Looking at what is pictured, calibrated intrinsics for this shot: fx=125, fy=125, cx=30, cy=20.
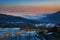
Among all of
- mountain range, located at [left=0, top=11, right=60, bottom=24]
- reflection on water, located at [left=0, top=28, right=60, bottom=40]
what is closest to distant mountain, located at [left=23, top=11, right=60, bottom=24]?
mountain range, located at [left=0, top=11, right=60, bottom=24]

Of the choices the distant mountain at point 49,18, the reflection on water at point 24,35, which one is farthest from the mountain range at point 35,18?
the reflection on water at point 24,35

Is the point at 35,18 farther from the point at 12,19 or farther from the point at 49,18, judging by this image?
the point at 12,19

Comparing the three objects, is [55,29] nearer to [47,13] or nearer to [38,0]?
[47,13]

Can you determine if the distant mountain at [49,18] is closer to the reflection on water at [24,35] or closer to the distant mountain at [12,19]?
the distant mountain at [12,19]

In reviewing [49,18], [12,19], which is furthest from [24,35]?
[49,18]

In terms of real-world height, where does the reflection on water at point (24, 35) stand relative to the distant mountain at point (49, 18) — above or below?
below

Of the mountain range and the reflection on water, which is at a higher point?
the mountain range

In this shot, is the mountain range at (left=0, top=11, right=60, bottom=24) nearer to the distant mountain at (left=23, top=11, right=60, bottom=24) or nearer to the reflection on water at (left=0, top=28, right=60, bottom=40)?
the distant mountain at (left=23, top=11, right=60, bottom=24)

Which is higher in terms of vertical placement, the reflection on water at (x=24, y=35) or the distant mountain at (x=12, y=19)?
the distant mountain at (x=12, y=19)

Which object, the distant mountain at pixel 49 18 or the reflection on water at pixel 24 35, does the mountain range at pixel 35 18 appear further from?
the reflection on water at pixel 24 35
